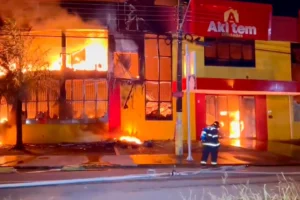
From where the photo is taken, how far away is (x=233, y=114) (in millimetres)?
24516

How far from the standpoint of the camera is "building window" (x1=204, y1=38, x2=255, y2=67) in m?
23.6

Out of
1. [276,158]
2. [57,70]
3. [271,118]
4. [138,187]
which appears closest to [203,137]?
[276,158]

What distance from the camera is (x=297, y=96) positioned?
25.3 meters

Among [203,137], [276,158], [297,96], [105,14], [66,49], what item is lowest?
[276,158]

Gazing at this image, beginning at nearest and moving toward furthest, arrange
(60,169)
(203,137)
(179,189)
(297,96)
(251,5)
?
(179,189)
(60,169)
(203,137)
(251,5)
(297,96)

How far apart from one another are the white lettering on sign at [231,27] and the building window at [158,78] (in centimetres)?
266

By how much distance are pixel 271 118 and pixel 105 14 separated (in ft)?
36.5

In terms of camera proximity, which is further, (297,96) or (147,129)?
(297,96)

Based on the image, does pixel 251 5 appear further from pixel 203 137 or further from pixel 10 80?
pixel 10 80

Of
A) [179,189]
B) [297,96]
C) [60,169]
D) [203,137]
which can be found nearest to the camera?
[179,189]

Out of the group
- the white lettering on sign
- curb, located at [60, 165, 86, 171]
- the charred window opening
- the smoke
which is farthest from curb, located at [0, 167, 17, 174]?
the charred window opening

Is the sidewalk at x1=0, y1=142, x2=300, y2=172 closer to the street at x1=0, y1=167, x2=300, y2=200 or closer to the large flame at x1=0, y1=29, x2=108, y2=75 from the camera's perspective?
the street at x1=0, y1=167, x2=300, y2=200

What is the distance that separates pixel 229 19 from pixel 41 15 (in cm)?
988

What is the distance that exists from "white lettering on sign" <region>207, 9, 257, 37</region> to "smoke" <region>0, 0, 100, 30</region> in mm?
6326
